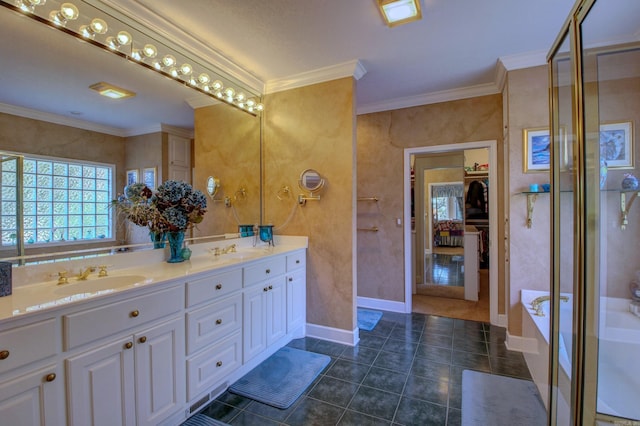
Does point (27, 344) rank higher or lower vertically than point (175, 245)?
lower

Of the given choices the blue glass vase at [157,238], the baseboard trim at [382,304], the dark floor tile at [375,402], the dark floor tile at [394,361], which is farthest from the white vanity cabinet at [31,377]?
the baseboard trim at [382,304]

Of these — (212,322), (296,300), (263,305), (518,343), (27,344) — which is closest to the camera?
(27,344)

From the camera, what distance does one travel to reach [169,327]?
1650 mm

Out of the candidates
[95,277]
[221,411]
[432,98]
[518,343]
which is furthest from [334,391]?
[432,98]

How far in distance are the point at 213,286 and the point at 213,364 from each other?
0.51 metres

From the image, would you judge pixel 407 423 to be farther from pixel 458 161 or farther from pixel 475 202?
pixel 475 202

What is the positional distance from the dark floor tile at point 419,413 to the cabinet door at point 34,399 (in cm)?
172

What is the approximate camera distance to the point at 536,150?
2.65 meters

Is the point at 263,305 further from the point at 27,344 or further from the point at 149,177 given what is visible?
the point at 27,344

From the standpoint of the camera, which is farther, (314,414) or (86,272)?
(314,414)

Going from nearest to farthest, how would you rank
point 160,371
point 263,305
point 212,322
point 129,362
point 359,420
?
point 129,362, point 160,371, point 359,420, point 212,322, point 263,305

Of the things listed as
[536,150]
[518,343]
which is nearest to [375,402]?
[518,343]

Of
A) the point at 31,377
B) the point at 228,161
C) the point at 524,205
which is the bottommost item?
the point at 31,377

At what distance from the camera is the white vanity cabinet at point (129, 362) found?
125 centimetres
